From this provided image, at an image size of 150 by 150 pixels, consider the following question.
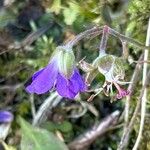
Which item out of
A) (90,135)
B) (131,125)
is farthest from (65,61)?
(90,135)

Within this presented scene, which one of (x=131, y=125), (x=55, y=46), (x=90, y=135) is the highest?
(x=55, y=46)

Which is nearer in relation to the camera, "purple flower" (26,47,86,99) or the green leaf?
"purple flower" (26,47,86,99)

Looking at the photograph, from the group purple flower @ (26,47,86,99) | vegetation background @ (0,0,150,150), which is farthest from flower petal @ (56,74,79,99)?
vegetation background @ (0,0,150,150)


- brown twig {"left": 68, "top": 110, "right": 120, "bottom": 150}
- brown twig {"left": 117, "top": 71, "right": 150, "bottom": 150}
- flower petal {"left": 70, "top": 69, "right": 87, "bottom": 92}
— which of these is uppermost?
flower petal {"left": 70, "top": 69, "right": 87, "bottom": 92}

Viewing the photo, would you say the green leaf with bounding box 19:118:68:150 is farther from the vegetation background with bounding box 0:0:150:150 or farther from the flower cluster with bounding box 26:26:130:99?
the flower cluster with bounding box 26:26:130:99

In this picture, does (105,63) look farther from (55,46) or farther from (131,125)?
(55,46)

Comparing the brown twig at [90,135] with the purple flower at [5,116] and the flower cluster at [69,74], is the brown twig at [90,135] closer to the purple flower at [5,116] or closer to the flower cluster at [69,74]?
the purple flower at [5,116]
